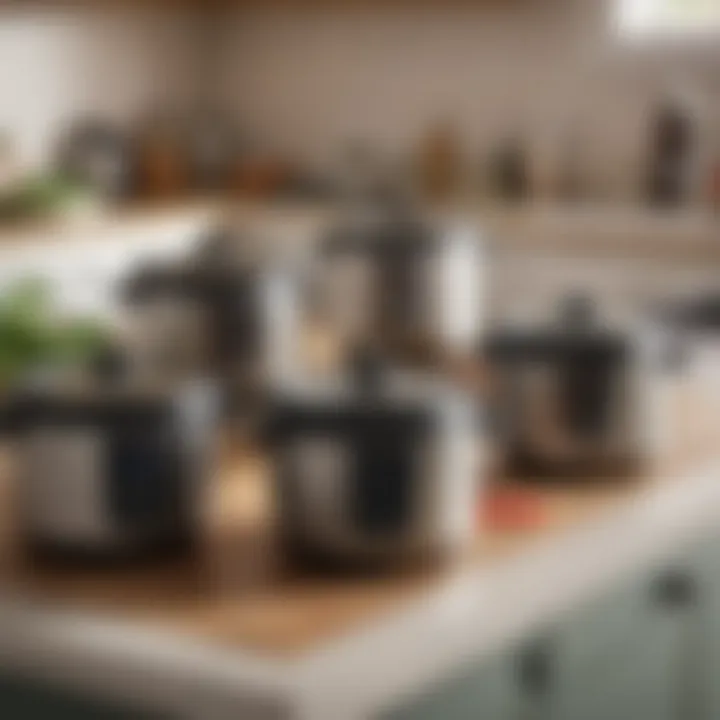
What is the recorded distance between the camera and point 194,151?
4.95m

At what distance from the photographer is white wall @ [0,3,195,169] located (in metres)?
4.50

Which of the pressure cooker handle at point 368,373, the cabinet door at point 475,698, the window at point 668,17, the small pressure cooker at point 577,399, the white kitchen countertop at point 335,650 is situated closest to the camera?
the white kitchen countertop at point 335,650

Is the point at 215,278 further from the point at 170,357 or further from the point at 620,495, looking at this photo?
the point at 620,495

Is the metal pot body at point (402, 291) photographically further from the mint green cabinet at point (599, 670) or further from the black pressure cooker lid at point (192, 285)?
the mint green cabinet at point (599, 670)

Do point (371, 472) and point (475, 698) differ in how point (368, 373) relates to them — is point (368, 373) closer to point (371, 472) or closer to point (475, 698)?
point (371, 472)

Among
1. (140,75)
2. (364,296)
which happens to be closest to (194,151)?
(140,75)

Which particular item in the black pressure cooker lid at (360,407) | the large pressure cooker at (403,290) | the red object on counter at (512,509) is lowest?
the red object on counter at (512,509)

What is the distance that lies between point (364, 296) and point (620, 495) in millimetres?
558

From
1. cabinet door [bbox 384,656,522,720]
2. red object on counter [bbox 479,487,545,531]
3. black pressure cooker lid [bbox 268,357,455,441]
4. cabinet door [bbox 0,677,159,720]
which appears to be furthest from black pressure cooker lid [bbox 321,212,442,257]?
cabinet door [bbox 0,677,159,720]

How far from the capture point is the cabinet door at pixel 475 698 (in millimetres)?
1415

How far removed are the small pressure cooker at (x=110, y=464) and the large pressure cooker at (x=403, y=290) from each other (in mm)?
673

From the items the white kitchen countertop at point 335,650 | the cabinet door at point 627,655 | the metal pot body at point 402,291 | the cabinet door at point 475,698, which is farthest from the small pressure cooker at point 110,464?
the metal pot body at point 402,291

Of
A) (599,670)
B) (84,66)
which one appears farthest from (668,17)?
(599,670)

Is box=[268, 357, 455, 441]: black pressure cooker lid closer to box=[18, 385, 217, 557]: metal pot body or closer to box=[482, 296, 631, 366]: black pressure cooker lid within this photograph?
box=[18, 385, 217, 557]: metal pot body
